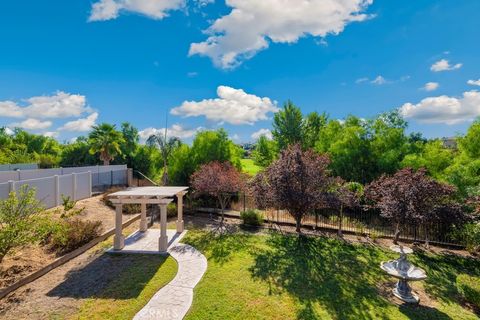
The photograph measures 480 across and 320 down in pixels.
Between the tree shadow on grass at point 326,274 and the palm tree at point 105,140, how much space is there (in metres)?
22.6

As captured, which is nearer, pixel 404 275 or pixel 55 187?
pixel 404 275

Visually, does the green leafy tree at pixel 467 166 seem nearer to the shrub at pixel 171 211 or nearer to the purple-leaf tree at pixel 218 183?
the purple-leaf tree at pixel 218 183

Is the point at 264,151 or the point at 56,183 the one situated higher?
the point at 264,151

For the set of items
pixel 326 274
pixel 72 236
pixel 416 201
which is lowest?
pixel 326 274

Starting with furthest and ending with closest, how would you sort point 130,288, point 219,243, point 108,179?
point 108,179 → point 219,243 → point 130,288

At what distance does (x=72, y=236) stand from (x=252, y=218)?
9.33 meters

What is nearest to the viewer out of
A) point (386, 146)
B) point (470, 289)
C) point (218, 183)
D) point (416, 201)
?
point (470, 289)

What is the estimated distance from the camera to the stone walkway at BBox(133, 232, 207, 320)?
22.4ft

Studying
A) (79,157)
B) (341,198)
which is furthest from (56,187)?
(79,157)

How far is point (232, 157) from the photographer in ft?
80.5

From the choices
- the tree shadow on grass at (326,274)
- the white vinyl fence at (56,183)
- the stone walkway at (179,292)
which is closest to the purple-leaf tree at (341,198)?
the tree shadow on grass at (326,274)

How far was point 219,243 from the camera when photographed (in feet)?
41.5

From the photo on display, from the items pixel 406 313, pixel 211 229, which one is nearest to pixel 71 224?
pixel 211 229

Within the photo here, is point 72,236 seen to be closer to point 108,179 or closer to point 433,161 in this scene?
point 108,179
